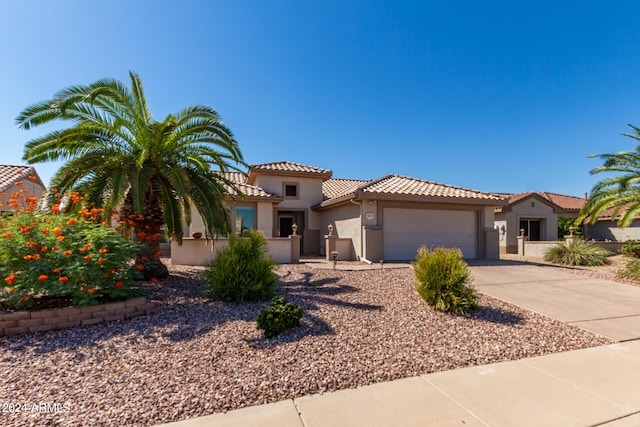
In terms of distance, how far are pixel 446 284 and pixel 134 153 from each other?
27.3 ft

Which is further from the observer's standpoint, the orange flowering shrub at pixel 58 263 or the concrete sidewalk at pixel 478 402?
the orange flowering shrub at pixel 58 263

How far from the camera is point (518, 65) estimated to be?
1222 centimetres

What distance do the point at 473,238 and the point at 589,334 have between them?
34.4 ft

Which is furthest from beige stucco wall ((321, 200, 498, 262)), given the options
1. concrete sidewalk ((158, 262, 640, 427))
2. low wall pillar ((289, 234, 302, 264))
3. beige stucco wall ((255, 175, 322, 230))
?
concrete sidewalk ((158, 262, 640, 427))

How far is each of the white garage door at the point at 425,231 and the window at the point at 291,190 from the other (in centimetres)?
642

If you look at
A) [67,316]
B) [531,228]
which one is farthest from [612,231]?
[67,316]

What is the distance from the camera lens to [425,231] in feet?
47.5

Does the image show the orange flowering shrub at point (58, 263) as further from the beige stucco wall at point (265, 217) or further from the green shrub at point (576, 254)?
the green shrub at point (576, 254)

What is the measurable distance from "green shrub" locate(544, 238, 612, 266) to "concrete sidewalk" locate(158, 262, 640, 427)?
37.5 feet

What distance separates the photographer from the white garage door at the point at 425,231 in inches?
552

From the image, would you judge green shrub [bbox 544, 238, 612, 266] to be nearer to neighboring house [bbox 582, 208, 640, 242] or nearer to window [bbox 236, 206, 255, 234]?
neighboring house [bbox 582, 208, 640, 242]

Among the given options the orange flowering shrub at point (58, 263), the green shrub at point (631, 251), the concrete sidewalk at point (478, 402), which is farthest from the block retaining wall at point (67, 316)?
the green shrub at point (631, 251)

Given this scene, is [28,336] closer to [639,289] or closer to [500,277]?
[500,277]

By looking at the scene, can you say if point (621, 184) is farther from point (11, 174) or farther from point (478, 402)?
point (11, 174)
